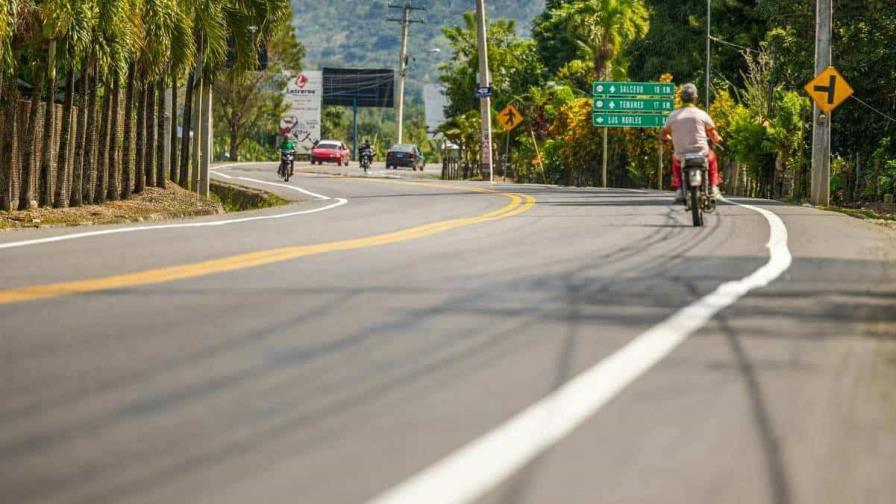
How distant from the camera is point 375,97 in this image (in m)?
141

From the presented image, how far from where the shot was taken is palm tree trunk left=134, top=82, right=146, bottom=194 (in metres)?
35.8

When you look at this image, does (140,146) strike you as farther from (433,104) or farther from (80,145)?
(433,104)

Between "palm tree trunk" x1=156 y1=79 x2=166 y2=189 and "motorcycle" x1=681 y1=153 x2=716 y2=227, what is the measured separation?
838 inches

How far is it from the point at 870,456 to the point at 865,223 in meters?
17.2

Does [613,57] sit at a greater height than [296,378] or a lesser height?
greater

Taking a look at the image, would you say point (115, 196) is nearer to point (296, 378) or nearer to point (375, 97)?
point (296, 378)

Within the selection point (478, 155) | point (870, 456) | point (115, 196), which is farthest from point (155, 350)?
point (478, 155)

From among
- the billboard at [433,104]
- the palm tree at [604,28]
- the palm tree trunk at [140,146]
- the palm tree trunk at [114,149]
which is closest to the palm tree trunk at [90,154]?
the palm tree trunk at [114,149]

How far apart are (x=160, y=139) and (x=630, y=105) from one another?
20058 millimetres

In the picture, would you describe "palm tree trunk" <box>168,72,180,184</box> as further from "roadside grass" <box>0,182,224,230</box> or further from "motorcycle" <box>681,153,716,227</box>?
"motorcycle" <box>681,153,716,227</box>

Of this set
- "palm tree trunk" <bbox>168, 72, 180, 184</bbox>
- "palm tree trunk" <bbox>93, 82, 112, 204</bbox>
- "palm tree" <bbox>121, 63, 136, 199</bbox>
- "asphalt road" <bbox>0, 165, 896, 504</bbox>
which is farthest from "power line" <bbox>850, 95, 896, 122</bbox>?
"asphalt road" <bbox>0, 165, 896, 504</bbox>

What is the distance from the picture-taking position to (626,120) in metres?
53.0

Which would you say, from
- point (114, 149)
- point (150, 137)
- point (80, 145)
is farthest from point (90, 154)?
point (150, 137)

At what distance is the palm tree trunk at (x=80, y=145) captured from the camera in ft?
100
